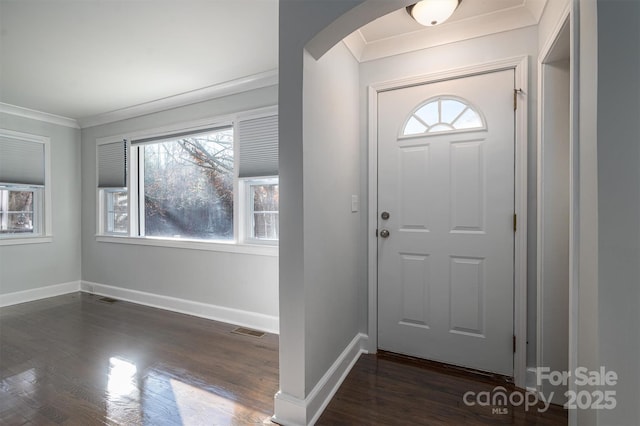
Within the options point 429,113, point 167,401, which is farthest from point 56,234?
point 429,113

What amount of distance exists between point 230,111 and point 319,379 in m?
2.57

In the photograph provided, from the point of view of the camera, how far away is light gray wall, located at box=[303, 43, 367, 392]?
1.58 metres

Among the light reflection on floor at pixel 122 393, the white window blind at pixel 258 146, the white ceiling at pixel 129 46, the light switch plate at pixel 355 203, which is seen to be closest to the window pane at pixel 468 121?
the light switch plate at pixel 355 203

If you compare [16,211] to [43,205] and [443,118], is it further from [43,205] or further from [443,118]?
[443,118]

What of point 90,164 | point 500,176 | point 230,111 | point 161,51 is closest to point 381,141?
point 500,176

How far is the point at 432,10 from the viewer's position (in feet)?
5.60

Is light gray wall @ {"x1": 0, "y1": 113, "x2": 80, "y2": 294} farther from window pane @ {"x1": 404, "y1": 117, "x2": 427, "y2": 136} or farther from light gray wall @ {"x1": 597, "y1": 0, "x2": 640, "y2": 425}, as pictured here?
light gray wall @ {"x1": 597, "y1": 0, "x2": 640, "y2": 425}

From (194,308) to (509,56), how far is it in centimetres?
359

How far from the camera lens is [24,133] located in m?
3.58

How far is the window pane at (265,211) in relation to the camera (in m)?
2.85

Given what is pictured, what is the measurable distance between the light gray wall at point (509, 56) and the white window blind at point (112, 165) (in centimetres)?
341

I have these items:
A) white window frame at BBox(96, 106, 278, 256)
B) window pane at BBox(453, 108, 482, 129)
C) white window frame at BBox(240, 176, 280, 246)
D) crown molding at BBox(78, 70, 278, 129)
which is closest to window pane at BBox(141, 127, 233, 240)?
white window frame at BBox(96, 106, 278, 256)

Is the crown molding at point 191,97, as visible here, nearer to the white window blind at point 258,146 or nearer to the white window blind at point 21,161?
the white window blind at point 258,146

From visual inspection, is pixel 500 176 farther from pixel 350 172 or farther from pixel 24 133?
pixel 24 133
